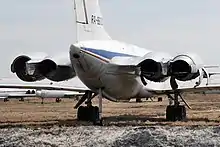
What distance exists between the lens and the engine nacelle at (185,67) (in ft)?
74.8

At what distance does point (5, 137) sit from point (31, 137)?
2.60 ft

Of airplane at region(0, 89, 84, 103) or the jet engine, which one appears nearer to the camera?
the jet engine

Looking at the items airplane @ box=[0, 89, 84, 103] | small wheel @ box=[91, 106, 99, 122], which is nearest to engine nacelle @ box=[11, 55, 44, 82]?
small wheel @ box=[91, 106, 99, 122]

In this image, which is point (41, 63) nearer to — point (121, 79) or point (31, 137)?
point (121, 79)

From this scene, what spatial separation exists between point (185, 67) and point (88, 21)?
5102mm

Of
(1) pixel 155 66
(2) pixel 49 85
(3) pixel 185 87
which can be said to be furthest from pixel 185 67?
(2) pixel 49 85

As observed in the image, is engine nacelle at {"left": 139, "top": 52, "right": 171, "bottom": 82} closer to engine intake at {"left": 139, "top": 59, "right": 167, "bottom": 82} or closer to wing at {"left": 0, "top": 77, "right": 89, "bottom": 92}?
engine intake at {"left": 139, "top": 59, "right": 167, "bottom": 82}

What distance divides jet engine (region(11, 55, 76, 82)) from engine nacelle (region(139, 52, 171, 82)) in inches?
154

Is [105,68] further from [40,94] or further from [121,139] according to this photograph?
[40,94]

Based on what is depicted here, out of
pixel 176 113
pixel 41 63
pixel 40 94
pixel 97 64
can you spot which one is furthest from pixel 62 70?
pixel 40 94

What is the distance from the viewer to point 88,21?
986 inches

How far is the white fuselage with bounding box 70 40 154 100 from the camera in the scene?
2270 centimetres

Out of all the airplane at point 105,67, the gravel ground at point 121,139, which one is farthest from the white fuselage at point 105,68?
the gravel ground at point 121,139

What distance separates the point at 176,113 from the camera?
27.6 metres
